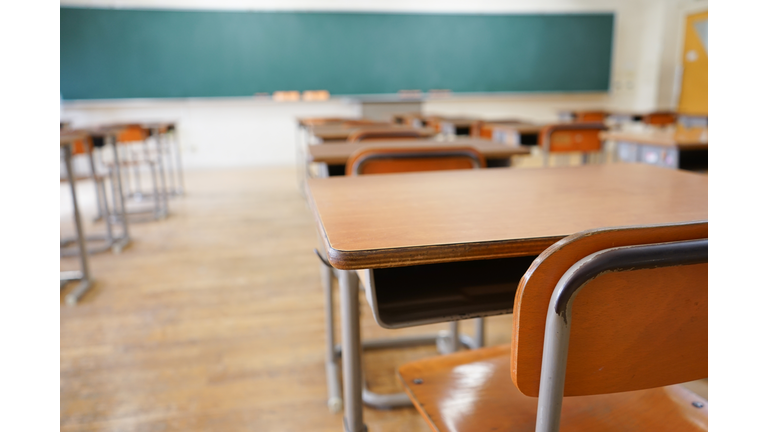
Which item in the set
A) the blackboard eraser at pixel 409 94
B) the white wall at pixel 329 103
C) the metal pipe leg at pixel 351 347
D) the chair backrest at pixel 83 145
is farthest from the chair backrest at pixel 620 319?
the blackboard eraser at pixel 409 94

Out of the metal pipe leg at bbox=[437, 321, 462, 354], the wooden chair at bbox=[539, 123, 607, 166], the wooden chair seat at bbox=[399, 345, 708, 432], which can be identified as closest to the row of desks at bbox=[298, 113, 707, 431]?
the wooden chair seat at bbox=[399, 345, 708, 432]

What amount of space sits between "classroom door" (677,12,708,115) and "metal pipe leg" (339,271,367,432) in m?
7.77

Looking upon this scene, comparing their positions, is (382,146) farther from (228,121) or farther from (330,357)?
(228,121)

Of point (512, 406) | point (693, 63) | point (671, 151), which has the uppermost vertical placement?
point (693, 63)

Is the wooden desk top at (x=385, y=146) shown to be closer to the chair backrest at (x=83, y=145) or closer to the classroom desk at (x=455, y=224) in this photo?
the classroom desk at (x=455, y=224)

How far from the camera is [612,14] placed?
7.73 metres

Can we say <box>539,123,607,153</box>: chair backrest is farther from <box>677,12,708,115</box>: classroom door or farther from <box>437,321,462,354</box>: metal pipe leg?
<box>677,12,708,115</box>: classroom door

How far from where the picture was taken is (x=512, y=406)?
0.79 m

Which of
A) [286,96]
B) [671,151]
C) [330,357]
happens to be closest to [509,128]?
[671,151]

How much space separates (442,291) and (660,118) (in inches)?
210

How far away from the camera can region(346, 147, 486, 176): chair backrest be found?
1.49 meters

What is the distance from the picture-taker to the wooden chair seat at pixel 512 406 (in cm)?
75

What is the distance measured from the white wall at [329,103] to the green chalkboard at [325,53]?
134 millimetres
